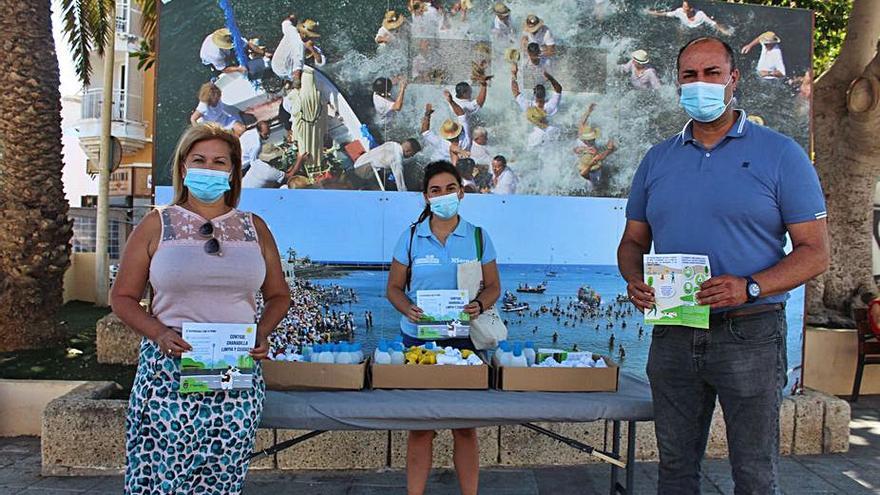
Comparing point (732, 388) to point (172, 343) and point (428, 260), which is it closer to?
point (428, 260)

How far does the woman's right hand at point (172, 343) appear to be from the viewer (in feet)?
7.48

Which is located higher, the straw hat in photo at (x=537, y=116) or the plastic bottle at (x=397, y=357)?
the straw hat in photo at (x=537, y=116)

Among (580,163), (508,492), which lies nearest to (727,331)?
(508,492)

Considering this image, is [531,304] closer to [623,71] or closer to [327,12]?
[623,71]

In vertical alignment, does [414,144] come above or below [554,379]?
above

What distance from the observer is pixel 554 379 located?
9.91ft

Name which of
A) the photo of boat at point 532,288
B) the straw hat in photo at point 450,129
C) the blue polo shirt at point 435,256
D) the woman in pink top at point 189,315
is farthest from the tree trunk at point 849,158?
the woman in pink top at point 189,315

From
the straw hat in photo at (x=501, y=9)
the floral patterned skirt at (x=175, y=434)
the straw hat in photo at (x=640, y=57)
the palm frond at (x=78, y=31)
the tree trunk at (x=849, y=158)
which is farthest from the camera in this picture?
the palm frond at (x=78, y=31)

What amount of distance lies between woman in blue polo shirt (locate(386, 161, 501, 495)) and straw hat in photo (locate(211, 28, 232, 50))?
6.13ft

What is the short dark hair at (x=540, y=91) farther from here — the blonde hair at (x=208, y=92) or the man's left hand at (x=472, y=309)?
the blonde hair at (x=208, y=92)

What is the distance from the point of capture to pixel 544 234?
15.1 ft

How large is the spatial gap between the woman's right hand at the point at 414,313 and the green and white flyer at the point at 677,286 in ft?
3.77

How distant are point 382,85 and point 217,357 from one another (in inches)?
103

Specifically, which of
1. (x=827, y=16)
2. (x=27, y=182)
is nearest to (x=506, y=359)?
(x=27, y=182)
